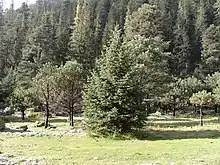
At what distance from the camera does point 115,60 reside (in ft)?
102

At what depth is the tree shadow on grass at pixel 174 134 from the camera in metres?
Result: 28.7

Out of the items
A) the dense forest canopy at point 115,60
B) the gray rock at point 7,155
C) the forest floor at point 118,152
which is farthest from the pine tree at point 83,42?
the gray rock at point 7,155

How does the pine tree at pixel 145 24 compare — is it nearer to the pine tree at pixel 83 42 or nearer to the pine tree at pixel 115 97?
the pine tree at pixel 83 42

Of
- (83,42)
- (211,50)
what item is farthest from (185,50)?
(83,42)

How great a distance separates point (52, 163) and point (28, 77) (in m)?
54.3

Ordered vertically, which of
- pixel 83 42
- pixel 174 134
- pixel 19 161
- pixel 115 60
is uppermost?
pixel 83 42

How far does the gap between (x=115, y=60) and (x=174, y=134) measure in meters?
7.40

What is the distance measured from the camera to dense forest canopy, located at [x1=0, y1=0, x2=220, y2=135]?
30.8 meters

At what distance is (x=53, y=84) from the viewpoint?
41.3m

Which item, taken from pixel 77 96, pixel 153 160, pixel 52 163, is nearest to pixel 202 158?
pixel 153 160

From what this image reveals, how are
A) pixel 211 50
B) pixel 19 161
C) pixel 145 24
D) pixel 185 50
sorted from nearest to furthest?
pixel 19 161, pixel 145 24, pixel 211 50, pixel 185 50

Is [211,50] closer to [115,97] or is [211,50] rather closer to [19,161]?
[115,97]

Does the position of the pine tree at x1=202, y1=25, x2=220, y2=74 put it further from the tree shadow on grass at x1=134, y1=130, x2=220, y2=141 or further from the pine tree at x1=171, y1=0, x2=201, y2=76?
the tree shadow on grass at x1=134, y1=130, x2=220, y2=141

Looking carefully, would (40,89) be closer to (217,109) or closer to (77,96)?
(77,96)
